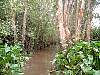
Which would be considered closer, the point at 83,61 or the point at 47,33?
the point at 83,61

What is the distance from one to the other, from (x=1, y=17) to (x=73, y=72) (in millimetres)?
7936

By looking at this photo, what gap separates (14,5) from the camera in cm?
1465

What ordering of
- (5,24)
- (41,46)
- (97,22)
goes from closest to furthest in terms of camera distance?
1. (5,24)
2. (41,46)
3. (97,22)

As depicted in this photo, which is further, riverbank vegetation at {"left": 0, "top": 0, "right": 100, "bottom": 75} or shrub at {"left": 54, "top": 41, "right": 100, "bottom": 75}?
riverbank vegetation at {"left": 0, "top": 0, "right": 100, "bottom": 75}

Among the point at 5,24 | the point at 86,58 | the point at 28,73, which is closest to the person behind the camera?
the point at 86,58

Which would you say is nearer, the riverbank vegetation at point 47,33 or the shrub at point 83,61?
the shrub at point 83,61

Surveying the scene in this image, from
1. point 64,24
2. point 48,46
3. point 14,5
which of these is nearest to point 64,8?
point 64,24

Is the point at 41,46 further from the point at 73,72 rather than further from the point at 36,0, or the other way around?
the point at 73,72

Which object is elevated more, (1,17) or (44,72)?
(1,17)

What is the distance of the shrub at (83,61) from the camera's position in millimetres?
6820

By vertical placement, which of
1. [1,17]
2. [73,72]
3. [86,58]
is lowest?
[73,72]

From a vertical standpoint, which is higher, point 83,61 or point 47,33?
point 83,61

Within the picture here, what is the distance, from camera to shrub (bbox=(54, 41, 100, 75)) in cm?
682

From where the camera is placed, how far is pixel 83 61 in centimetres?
718
